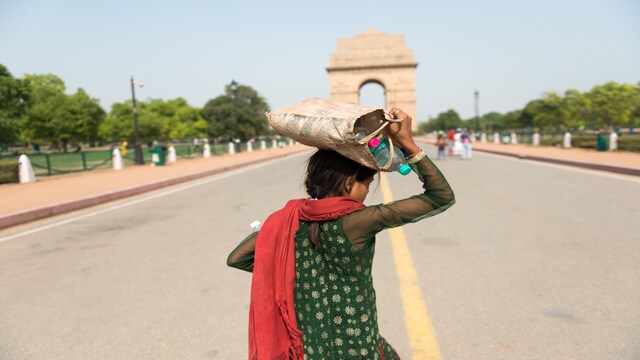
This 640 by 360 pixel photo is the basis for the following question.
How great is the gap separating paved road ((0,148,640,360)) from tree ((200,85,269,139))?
58.9m

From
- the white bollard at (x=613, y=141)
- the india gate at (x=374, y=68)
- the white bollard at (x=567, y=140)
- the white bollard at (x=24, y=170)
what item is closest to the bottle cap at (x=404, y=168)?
the white bollard at (x=24, y=170)

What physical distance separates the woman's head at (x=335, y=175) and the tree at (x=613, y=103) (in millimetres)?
66838

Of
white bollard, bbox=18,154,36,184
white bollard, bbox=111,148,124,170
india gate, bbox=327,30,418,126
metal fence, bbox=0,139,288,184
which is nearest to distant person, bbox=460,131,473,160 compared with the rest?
white bollard, bbox=111,148,124,170

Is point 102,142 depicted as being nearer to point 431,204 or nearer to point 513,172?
point 513,172

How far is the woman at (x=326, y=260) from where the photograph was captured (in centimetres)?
148

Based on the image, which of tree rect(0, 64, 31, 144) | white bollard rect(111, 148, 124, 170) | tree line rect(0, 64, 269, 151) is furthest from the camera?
tree line rect(0, 64, 269, 151)

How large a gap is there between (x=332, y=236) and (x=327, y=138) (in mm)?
339

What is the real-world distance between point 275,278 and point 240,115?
74.3 m

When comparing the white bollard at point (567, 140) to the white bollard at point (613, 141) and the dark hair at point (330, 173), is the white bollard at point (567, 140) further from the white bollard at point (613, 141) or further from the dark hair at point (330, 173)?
the dark hair at point (330, 173)

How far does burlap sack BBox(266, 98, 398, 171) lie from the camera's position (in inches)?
52.3

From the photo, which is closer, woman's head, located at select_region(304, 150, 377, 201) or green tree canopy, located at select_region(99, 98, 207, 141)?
woman's head, located at select_region(304, 150, 377, 201)

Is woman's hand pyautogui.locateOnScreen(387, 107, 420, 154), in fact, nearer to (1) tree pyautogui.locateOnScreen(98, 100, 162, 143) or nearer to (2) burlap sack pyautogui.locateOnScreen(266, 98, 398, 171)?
(2) burlap sack pyautogui.locateOnScreen(266, 98, 398, 171)

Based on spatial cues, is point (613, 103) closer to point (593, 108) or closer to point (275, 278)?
point (593, 108)

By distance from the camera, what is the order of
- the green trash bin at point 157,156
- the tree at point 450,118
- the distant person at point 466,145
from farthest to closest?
the tree at point 450,118 < the green trash bin at point 157,156 < the distant person at point 466,145
